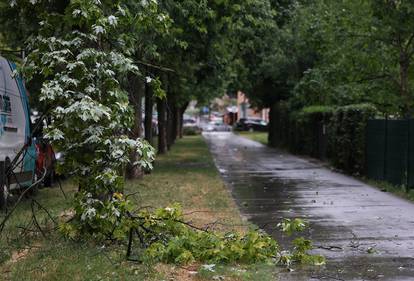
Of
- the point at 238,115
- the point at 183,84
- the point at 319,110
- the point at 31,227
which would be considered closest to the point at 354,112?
the point at 319,110

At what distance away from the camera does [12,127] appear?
11508mm

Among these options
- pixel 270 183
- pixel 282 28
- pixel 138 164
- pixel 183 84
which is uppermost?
pixel 282 28

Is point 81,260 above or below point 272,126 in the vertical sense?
below

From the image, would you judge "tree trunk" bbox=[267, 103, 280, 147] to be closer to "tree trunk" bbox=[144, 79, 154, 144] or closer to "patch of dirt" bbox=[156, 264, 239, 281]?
"tree trunk" bbox=[144, 79, 154, 144]

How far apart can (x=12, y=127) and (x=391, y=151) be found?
903 cm

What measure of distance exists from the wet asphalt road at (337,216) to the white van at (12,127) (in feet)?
13.6

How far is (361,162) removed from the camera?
700 inches

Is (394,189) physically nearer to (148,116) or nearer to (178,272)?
(178,272)

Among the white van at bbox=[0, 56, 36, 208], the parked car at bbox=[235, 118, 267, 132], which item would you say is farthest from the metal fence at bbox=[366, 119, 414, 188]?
the parked car at bbox=[235, 118, 267, 132]

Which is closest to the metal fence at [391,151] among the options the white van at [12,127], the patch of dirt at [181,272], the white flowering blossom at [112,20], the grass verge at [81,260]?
the grass verge at [81,260]

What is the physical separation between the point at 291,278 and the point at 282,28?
22.7 m

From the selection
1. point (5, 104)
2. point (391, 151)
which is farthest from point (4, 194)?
point (391, 151)

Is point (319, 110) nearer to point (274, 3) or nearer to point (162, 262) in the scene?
point (274, 3)

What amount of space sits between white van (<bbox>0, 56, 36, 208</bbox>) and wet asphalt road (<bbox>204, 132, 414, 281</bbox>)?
163 inches
